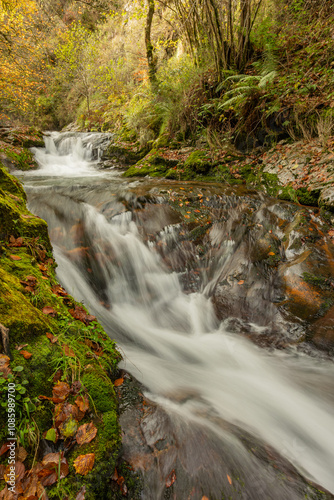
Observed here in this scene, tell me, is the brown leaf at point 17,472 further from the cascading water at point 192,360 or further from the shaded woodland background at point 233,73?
the shaded woodland background at point 233,73

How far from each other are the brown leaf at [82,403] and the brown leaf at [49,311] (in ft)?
2.54

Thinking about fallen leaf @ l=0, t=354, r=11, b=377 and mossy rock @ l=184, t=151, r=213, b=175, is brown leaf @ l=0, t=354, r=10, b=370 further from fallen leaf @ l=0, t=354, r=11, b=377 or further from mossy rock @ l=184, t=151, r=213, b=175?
mossy rock @ l=184, t=151, r=213, b=175

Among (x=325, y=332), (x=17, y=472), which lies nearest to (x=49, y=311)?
(x=17, y=472)

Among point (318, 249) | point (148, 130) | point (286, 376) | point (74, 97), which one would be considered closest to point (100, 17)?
point (74, 97)

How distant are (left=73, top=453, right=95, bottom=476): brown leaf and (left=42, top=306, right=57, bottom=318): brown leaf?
1090mm

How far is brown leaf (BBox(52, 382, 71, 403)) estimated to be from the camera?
1553 millimetres

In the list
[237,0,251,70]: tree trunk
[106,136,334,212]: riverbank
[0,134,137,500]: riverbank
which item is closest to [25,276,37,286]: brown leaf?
[0,134,137,500]: riverbank

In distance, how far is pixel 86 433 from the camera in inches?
58.1

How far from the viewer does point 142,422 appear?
1772 mm

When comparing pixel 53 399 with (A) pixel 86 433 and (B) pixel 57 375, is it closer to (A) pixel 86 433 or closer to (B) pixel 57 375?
(B) pixel 57 375

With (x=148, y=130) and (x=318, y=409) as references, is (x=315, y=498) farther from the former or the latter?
(x=148, y=130)

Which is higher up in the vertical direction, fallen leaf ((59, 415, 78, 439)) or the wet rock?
fallen leaf ((59, 415, 78, 439))

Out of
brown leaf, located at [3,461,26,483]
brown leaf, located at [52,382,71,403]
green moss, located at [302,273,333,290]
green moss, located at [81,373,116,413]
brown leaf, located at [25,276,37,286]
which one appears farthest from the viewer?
green moss, located at [302,273,333,290]

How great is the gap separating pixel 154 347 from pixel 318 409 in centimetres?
209
